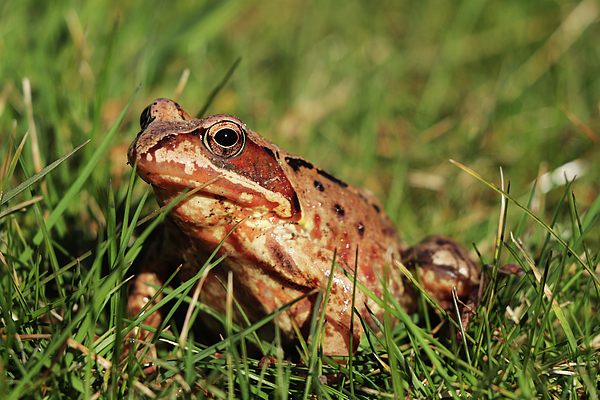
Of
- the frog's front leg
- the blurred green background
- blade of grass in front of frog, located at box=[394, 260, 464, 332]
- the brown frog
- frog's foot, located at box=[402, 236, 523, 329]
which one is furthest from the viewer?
the blurred green background

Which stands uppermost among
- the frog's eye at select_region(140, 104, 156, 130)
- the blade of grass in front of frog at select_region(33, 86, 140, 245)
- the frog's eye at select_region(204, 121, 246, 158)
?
the frog's eye at select_region(140, 104, 156, 130)

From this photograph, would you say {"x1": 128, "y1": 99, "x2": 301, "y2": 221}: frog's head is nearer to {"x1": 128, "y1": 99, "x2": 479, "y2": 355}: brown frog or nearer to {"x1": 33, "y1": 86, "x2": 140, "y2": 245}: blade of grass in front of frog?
{"x1": 128, "y1": 99, "x2": 479, "y2": 355}: brown frog

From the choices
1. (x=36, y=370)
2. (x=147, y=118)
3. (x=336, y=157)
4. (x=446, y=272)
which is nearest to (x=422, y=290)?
(x=446, y=272)

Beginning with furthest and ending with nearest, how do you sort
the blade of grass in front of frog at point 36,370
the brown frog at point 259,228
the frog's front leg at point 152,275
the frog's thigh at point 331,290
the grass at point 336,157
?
the frog's front leg at point 152,275, the frog's thigh at point 331,290, the brown frog at point 259,228, the grass at point 336,157, the blade of grass in front of frog at point 36,370

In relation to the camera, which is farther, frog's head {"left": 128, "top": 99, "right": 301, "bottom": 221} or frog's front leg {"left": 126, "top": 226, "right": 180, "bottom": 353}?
frog's front leg {"left": 126, "top": 226, "right": 180, "bottom": 353}

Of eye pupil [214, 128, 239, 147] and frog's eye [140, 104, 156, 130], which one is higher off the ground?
frog's eye [140, 104, 156, 130]

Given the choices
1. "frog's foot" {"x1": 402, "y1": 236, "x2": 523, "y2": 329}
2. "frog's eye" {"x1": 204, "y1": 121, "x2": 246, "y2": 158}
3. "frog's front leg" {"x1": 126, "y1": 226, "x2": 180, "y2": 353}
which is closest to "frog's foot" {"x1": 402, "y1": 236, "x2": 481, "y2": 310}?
"frog's foot" {"x1": 402, "y1": 236, "x2": 523, "y2": 329}

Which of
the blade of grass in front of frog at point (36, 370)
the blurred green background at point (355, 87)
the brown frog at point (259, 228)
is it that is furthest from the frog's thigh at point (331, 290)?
the blurred green background at point (355, 87)

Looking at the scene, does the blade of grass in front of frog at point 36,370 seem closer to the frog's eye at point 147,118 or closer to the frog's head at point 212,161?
the frog's head at point 212,161

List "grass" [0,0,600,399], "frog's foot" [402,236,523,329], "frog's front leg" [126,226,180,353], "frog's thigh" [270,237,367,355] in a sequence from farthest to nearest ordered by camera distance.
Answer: "frog's foot" [402,236,523,329] < "frog's front leg" [126,226,180,353] < "frog's thigh" [270,237,367,355] < "grass" [0,0,600,399]
